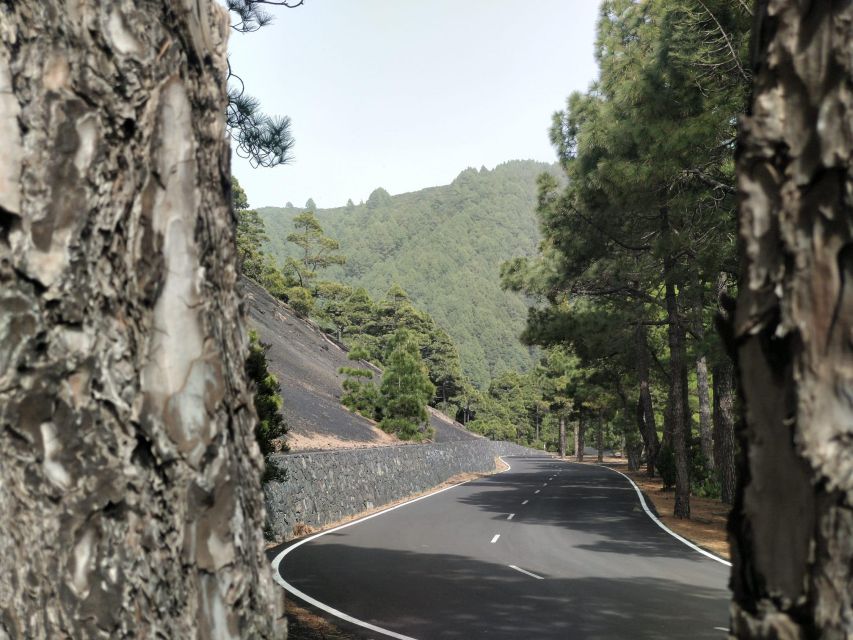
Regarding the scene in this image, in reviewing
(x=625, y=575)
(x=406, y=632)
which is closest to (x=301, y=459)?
(x=625, y=575)

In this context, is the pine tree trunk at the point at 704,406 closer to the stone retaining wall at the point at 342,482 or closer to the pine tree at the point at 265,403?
the stone retaining wall at the point at 342,482

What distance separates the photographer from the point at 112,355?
292 cm

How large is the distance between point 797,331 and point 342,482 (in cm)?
2202

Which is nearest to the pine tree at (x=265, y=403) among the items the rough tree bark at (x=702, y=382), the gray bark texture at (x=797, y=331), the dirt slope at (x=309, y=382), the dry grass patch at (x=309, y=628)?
the dry grass patch at (x=309, y=628)

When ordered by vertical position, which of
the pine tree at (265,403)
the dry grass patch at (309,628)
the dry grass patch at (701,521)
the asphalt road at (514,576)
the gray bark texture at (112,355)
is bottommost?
the dry grass patch at (701,521)

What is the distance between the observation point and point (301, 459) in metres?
20.2

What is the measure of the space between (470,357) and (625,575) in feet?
559

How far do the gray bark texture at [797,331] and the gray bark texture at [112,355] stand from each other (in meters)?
1.88

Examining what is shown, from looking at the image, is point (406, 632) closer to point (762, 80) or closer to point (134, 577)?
point (134, 577)

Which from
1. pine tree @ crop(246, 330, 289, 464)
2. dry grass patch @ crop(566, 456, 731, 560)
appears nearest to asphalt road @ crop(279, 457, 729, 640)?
dry grass patch @ crop(566, 456, 731, 560)

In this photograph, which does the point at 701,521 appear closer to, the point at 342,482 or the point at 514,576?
the point at 342,482

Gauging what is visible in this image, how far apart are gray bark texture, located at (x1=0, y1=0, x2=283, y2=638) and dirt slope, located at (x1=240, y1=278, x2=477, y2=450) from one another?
2280 centimetres

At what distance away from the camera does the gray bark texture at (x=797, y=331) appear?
6.74 feet

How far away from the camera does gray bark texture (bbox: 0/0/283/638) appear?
9.27 feet
